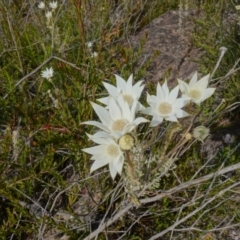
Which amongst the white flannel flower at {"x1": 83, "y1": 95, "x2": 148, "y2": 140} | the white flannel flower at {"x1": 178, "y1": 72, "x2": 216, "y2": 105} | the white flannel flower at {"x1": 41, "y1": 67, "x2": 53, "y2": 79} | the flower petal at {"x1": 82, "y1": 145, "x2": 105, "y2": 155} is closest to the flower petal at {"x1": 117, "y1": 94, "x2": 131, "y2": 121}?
the white flannel flower at {"x1": 83, "y1": 95, "x2": 148, "y2": 140}

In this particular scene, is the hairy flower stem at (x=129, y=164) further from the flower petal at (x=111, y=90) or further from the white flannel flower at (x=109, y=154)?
the flower petal at (x=111, y=90)

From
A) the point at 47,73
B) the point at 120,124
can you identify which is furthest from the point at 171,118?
the point at 47,73

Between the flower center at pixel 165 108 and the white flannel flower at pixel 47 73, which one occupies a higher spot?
the flower center at pixel 165 108

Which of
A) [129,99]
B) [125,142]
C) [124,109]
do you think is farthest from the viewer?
[129,99]

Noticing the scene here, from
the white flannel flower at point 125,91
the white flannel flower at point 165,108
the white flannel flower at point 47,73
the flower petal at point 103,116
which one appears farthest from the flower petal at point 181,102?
the white flannel flower at point 47,73

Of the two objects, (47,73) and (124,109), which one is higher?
(124,109)

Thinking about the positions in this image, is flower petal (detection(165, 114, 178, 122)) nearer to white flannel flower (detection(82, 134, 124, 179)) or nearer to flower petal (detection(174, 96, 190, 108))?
flower petal (detection(174, 96, 190, 108))

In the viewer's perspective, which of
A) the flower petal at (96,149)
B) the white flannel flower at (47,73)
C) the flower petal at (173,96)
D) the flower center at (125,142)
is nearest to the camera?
the flower center at (125,142)

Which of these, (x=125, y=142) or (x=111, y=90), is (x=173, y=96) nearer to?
(x=111, y=90)
